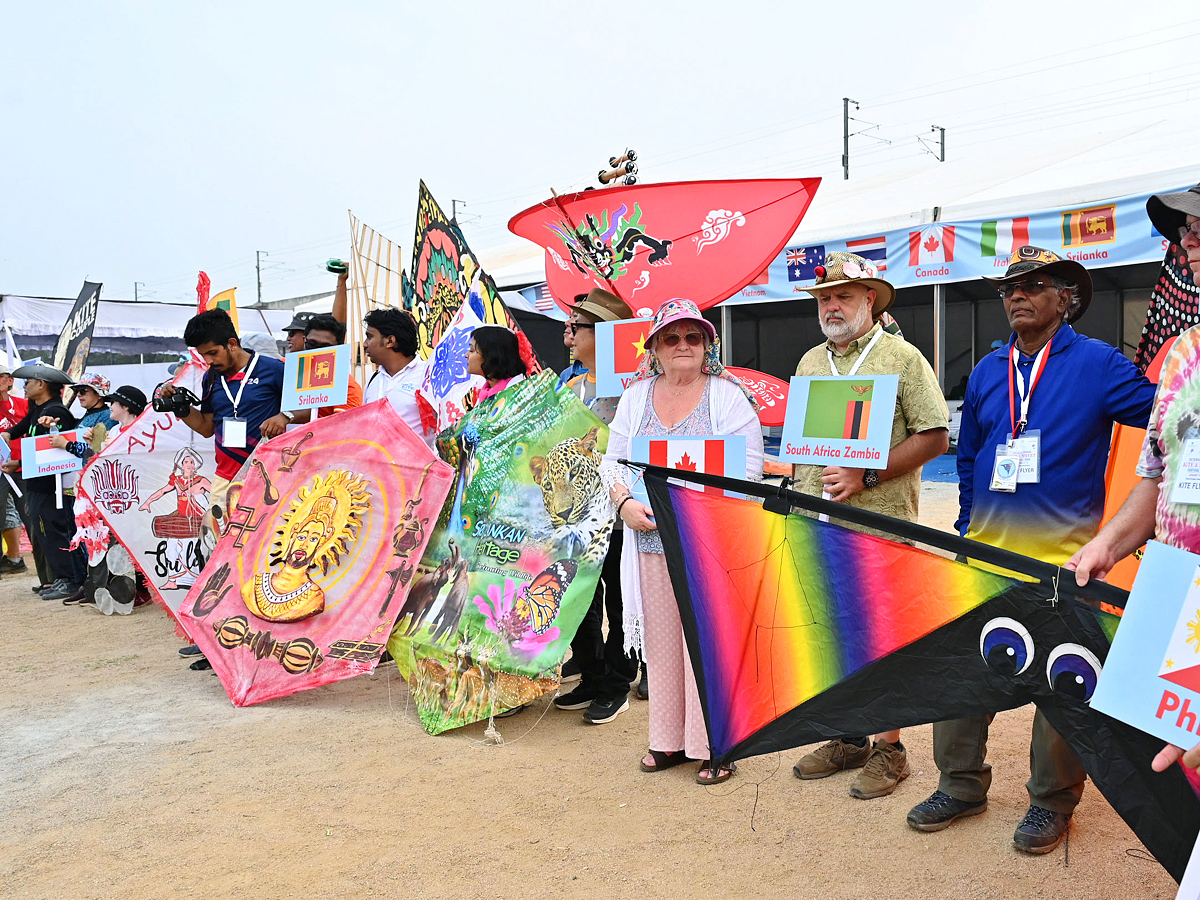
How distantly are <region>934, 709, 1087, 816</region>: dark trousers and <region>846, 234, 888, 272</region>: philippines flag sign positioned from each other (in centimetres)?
949

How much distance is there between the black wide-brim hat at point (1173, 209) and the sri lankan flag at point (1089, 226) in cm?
825

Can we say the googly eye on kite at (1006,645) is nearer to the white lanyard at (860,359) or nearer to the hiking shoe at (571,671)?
the white lanyard at (860,359)

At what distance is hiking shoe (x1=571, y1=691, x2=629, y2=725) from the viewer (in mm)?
4145

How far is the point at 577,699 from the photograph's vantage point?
14.4 feet

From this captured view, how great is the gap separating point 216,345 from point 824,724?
12.8 feet

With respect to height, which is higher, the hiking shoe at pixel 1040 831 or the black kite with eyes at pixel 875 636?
the black kite with eyes at pixel 875 636

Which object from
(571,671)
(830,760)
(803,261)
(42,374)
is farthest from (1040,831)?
(803,261)

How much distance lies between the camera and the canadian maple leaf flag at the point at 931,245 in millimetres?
10875

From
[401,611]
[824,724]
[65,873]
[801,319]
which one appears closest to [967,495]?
[824,724]

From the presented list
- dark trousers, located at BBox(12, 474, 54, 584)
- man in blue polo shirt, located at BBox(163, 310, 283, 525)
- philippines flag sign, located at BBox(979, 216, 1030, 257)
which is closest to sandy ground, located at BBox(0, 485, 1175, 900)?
man in blue polo shirt, located at BBox(163, 310, 283, 525)

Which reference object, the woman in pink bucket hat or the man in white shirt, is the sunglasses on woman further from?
the man in white shirt

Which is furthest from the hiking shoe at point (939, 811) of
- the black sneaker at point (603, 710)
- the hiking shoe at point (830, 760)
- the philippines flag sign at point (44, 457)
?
the philippines flag sign at point (44, 457)

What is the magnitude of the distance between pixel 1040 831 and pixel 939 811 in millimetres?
288

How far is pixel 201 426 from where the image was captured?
552 centimetres
